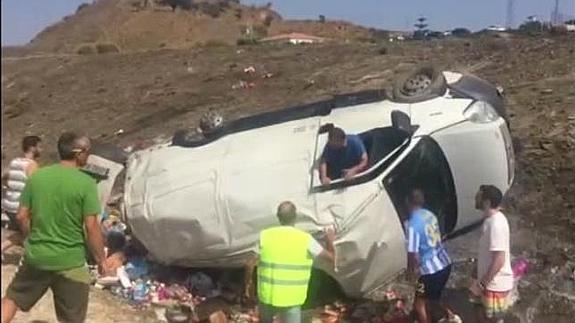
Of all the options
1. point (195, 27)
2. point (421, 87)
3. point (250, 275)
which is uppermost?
point (421, 87)

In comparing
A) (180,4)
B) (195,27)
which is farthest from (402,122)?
(180,4)

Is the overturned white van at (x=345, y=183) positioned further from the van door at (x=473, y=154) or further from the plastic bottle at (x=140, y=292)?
the plastic bottle at (x=140, y=292)

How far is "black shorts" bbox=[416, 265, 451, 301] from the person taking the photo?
747 cm

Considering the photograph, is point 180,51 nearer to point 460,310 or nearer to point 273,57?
point 273,57

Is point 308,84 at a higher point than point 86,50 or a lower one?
higher

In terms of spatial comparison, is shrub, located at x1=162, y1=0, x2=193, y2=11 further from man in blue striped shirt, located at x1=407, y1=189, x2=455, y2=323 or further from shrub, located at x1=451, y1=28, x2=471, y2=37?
man in blue striped shirt, located at x1=407, y1=189, x2=455, y2=323

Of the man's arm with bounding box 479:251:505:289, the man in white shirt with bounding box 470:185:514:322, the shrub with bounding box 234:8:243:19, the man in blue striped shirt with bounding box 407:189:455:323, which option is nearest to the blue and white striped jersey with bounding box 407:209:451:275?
the man in blue striped shirt with bounding box 407:189:455:323

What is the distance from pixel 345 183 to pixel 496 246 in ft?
5.05

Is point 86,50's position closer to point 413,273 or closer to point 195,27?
point 195,27

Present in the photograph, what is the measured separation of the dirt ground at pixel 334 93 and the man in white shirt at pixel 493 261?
125cm

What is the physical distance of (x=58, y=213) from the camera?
5512mm

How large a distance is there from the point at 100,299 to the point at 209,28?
37338 millimetres

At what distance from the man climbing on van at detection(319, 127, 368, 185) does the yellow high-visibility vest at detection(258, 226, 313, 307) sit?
1.38 metres

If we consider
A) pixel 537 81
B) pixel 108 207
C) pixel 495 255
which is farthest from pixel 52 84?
pixel 495 255
